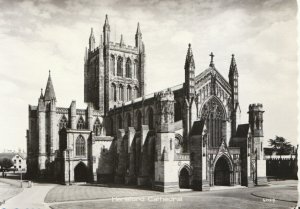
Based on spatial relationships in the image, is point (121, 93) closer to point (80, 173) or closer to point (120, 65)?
point (120, 65)

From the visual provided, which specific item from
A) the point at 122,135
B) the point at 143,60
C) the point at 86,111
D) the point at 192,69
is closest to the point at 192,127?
the point at 192,69

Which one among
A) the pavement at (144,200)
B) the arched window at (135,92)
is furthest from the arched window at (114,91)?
the pavement at (144,200)

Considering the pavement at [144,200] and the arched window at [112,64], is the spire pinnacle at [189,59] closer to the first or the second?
the pavement at [144,200]

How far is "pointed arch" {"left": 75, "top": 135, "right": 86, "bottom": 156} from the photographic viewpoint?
1993 inches

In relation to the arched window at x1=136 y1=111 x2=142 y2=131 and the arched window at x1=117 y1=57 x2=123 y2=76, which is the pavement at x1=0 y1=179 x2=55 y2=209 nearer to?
the arched window at x1=136 y1=111 x2=142 y2=131

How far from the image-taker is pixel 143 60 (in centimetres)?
6850

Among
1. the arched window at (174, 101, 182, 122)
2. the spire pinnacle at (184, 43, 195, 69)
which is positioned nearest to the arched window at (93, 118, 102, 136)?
the arched window at (174, 101, 182, 122)

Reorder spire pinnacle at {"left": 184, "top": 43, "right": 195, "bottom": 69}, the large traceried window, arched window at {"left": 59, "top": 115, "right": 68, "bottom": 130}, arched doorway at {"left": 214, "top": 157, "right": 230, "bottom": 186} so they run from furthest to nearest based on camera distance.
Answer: arched window at {"left": 59, "top": 115, "right": 68, "bottom": 130} < the large traceried window < arched doorway at {"left": 214, "top": 157, "right": 230, "bottom": 186} < spire pinnacle at {"left": 184, "top": 43, "right": 195, "bottom": 69}

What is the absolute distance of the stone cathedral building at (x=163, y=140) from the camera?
40156 millimetres

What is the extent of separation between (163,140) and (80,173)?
57.0 feet

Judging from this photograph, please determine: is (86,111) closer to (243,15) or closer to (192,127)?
(192,127)

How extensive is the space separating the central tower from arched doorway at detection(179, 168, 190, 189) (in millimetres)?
25202

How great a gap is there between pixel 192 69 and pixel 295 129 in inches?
740

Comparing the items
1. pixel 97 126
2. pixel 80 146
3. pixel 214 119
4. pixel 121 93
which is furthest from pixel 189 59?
pixel 121 93
